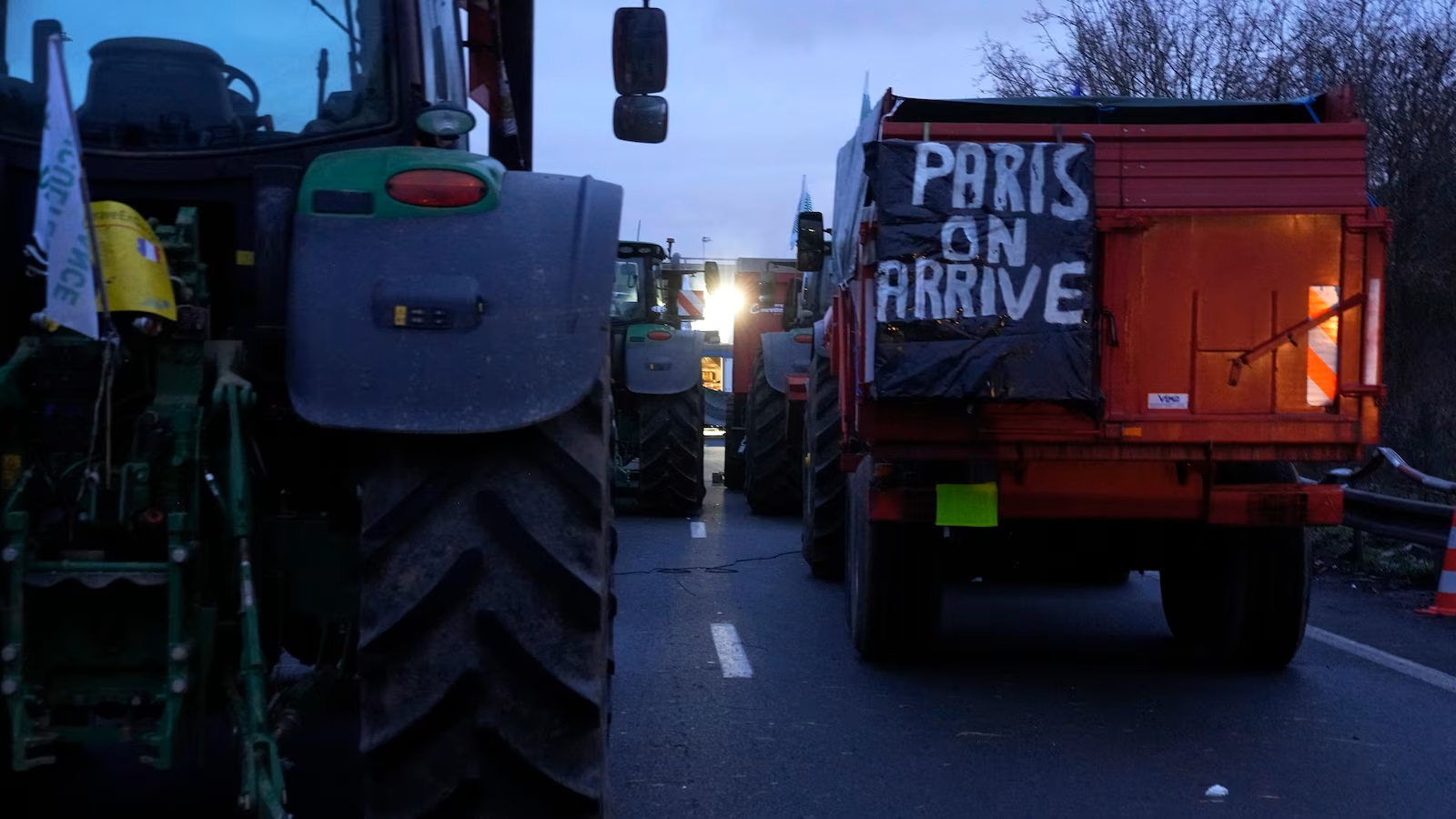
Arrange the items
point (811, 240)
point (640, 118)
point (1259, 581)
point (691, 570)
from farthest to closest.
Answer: point (691, 570) < point (811, 240) < point (1259, 581) < point (640, 118)

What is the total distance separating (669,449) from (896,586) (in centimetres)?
877

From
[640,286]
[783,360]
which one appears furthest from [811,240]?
[640,286]

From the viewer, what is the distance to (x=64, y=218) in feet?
10.5

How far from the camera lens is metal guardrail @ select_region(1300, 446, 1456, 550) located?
35.2 ft

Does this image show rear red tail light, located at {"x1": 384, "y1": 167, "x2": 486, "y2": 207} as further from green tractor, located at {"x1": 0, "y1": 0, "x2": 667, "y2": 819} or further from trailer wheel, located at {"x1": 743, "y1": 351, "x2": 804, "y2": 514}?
trailer wheel, located at {"x1": 743, "y1": 351, "x2": 804, "y2": 514}

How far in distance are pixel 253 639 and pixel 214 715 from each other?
0.48 metres

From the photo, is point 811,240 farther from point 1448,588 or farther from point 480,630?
point 480,630

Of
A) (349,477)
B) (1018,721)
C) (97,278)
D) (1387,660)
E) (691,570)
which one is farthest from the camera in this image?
(691,570)

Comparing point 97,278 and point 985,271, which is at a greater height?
point 985,271

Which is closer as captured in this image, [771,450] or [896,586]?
[896,586]

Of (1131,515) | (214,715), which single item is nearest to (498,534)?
(214,715)

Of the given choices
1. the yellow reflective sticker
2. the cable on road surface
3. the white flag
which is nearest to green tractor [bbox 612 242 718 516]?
the cable on road surface

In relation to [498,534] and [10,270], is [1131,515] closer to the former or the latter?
[498,534]

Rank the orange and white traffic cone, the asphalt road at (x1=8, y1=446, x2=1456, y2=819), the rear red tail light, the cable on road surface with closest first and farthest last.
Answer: the rear red tail light → the asphalt road at (x1=8, y1=446, x2=1456, y2=819) → the orange and white traffic cone → the cable on road surface
